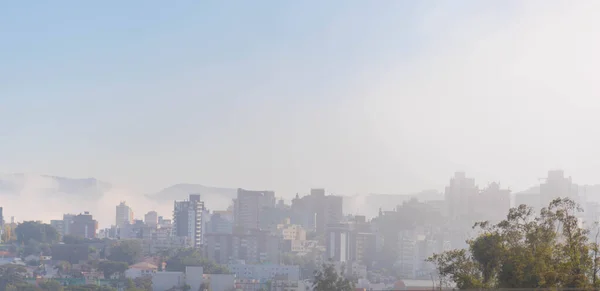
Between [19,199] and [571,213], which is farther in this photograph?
[19,199]

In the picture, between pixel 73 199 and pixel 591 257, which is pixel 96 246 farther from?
pixel 73 199

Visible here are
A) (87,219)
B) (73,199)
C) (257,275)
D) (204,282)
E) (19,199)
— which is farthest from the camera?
(73,199)

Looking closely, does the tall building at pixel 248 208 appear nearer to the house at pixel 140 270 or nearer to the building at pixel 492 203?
the building at pixel 492 203

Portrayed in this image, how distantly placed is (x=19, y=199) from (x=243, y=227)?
40014 mm

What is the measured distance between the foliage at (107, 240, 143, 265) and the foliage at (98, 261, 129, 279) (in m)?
1.81

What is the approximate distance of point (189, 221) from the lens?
37656 mm

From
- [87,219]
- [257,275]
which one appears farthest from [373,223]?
[87,219]

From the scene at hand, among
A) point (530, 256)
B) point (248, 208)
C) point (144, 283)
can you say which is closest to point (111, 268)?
point (144, 283)

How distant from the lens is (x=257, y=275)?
2595 cm

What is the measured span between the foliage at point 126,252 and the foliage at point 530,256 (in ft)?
75.6

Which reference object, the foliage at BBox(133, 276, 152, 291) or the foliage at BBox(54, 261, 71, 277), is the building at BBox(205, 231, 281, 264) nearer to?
the foliage at BBox(54, 261, 71, 277)

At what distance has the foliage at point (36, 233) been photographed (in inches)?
1336

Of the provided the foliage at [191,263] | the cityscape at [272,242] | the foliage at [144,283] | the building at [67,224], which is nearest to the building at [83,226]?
the cityscape at [272,242]

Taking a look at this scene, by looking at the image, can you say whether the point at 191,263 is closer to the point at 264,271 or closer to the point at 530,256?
the point at 264,271
